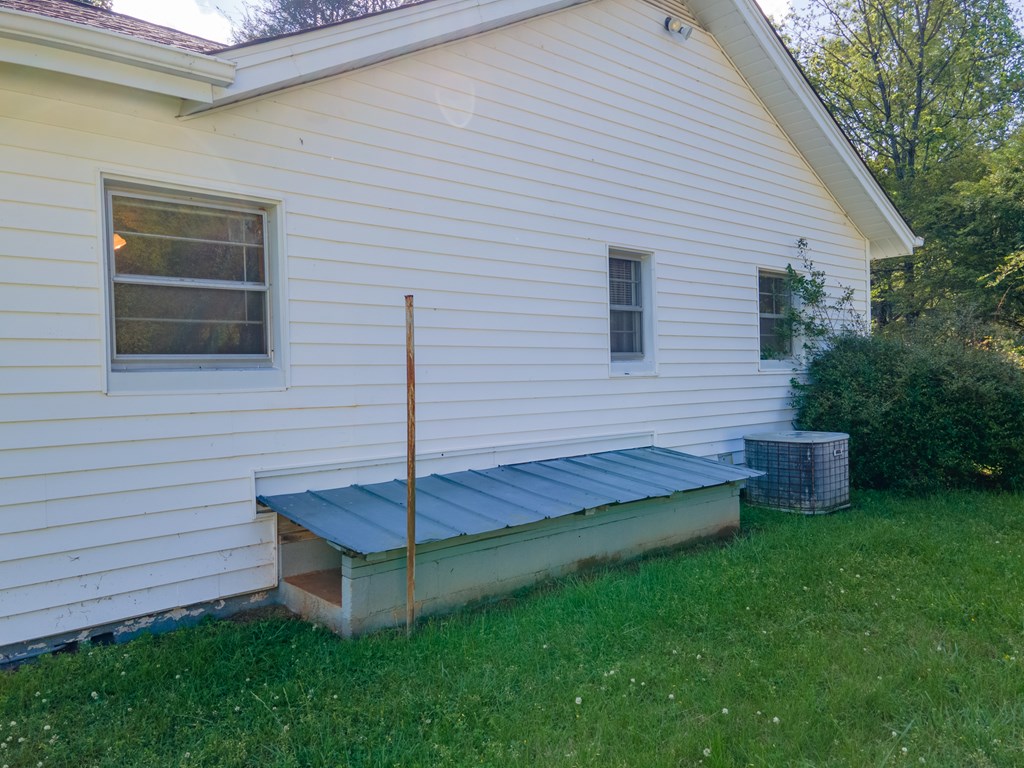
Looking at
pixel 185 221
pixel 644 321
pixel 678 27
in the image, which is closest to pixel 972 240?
pixel 678 27

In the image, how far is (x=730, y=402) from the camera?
28.5 feet

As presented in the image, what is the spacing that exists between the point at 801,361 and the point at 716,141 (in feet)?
10.8

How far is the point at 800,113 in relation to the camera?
914 centimetres

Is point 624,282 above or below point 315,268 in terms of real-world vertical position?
above

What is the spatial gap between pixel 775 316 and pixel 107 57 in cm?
827

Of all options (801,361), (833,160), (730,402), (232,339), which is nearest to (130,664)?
(232,339)

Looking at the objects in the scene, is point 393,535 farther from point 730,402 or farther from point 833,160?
point 833,160

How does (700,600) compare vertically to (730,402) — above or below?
below

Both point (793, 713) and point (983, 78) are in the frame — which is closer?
point (793, 713)

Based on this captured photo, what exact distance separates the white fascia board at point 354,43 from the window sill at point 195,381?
5.59 ft

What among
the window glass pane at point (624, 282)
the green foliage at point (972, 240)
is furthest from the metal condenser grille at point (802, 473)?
the green foliage at point (972, 240)

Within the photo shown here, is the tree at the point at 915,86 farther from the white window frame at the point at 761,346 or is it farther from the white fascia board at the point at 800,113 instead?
the white window frame at the point at 761,346

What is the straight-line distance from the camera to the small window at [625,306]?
7.52 meters

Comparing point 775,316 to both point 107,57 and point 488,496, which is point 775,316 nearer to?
point 488,496
